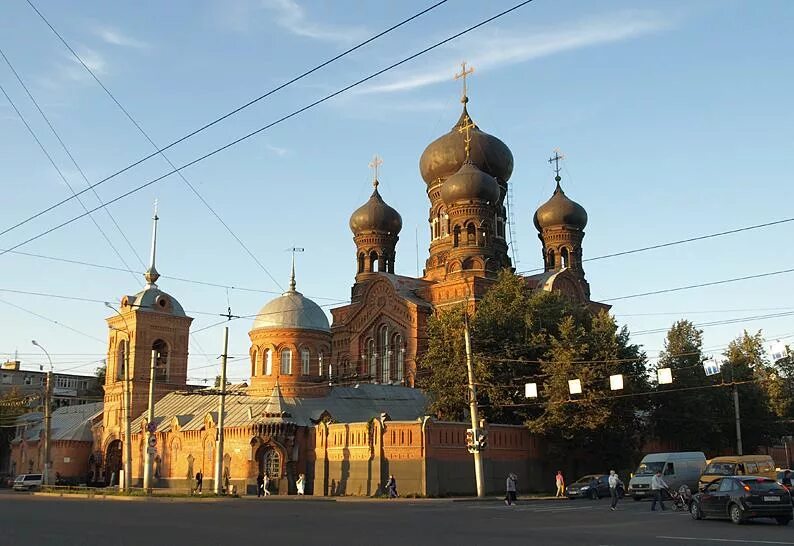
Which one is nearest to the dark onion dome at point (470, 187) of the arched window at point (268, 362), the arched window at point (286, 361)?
the arched window at point (286, 361)

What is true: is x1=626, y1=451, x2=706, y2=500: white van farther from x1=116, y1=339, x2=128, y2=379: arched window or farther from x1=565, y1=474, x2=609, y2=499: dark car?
x1=116, y1=339, x2=128, y2=379: arched window

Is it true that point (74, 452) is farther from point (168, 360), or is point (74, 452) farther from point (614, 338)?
point (614, 338)

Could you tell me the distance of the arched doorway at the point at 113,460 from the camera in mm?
50094

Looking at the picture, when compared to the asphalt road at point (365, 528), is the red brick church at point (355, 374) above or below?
above

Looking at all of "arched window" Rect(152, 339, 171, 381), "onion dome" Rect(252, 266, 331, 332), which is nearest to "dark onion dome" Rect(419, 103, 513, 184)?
"onion dome" Rect(252, 266, 331, 332)

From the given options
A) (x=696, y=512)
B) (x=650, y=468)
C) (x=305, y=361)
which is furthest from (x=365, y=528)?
(x=305, y=361)

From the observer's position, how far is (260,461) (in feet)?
136

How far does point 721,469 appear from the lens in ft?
90.0

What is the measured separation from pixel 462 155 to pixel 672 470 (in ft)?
114

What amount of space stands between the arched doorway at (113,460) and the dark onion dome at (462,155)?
30.9m

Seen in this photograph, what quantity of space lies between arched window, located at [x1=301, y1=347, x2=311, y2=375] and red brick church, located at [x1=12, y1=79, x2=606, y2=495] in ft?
0.35

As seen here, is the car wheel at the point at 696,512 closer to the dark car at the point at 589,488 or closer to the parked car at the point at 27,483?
the dark car at the point at 589,488

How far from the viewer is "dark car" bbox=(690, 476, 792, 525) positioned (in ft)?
62.0

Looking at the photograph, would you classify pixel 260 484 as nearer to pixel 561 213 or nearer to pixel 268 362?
pixel 268 362
